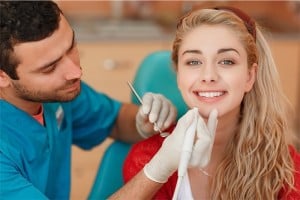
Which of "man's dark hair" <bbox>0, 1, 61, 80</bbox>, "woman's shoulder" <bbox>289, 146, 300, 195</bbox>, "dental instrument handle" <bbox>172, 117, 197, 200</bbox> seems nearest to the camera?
"dental instrument handle" <bbox>172, 117, 197, 200</bbox>

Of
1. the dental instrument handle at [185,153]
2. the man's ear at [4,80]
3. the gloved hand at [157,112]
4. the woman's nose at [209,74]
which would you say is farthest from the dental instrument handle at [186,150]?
the man's ear at [4,80]

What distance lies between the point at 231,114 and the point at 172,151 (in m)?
0.28

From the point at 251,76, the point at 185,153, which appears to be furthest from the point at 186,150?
the point at 251,76

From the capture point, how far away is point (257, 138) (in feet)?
4.52

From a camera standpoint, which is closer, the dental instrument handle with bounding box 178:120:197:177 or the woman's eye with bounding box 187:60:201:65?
the dental instrument handle with bounding box 178:120:197:177

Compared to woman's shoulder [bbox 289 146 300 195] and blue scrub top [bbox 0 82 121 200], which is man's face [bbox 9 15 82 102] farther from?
woman's shoulder [bbox 289 146 300 195]

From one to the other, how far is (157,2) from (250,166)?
7.43 feet

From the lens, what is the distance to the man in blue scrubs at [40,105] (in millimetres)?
1223

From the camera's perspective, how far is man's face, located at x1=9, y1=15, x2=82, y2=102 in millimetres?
1236

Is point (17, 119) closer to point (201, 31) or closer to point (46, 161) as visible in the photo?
point (46, 161)

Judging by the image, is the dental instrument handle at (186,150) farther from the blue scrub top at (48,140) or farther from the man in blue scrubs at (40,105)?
the blue scrub top at (48,140)

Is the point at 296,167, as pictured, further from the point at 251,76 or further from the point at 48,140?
the point at 48,140

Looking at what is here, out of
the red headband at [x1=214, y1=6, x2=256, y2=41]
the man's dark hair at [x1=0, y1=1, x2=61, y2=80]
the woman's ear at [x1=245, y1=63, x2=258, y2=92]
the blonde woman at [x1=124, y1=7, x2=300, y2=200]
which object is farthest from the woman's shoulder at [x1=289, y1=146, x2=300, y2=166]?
the man's dark hair at [x1=0, y1=1, x2=61, y2=80]

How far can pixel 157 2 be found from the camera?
347cm
